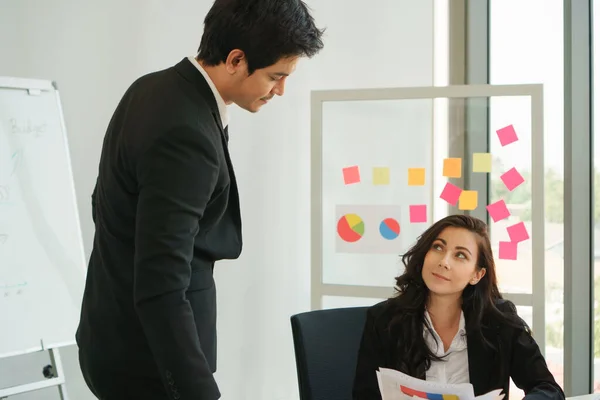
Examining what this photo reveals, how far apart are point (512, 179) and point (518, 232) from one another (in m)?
0.21

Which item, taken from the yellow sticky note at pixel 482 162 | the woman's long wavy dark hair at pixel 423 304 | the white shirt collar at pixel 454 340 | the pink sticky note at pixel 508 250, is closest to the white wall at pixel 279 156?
the yellow sticky note at pixel 482 162

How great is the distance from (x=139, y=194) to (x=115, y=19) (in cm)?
215

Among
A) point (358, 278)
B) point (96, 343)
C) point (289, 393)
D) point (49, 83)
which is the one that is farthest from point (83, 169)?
point (96, 343)

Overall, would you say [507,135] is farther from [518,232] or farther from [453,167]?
[518,232]

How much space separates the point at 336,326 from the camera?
184 centimetres

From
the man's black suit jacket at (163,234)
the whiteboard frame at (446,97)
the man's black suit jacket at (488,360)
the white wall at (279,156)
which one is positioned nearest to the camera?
the man's black suit jacket at (163,234)

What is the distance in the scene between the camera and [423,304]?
1857mm

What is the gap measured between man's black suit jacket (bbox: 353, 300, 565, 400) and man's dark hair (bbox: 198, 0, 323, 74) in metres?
0.92

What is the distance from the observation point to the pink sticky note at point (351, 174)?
2762 mm

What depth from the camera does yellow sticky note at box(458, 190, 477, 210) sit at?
2674mm

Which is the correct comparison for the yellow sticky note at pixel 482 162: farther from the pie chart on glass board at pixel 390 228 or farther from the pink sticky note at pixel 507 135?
the pie chart on glass board at pixel 390 228

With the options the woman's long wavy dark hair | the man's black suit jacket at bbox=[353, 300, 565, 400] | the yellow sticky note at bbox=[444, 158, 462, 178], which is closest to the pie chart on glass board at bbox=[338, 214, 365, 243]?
the yellow sticky note at bbox=[444, 158, 462, 178]

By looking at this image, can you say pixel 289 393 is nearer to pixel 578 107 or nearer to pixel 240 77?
pixel 578 107

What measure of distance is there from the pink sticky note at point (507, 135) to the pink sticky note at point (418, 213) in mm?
401
